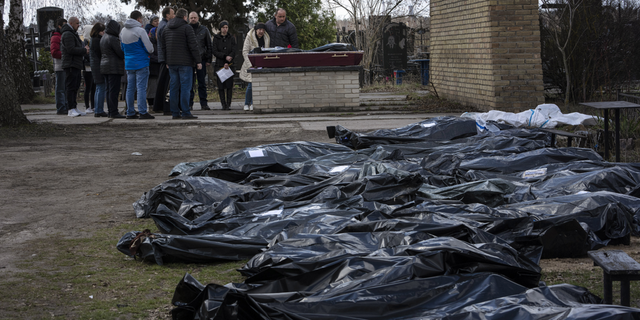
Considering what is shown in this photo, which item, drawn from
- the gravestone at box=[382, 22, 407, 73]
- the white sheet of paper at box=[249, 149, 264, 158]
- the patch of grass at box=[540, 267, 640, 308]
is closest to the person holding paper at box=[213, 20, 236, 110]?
the white sheet of paper at box=[249, 149, 264, 158]

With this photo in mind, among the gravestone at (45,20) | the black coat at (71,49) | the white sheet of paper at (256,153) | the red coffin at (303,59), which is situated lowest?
the white sheet of paper at (256,153)

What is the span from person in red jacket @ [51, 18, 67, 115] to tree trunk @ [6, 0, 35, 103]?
14.3ft

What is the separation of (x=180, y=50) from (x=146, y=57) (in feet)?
2.30

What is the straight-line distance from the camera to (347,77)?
13.2 meters

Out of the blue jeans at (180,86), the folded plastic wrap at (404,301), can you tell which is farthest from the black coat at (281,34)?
the folded plastic wrap at (404,301)

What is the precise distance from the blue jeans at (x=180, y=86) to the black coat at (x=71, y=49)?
2199 mm

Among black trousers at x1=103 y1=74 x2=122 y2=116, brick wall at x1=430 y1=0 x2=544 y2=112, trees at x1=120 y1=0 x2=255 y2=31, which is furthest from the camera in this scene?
trees at x1=120 y1=0 x2=255 y2=31

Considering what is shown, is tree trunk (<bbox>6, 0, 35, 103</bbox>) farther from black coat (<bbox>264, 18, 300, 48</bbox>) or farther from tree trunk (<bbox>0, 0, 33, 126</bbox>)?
black coat (<bbox>264, 18, 300, 48</bbox>)

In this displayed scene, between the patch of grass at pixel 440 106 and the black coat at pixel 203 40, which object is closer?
the patch of grass at pixel 440 106

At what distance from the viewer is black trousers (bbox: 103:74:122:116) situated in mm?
11672

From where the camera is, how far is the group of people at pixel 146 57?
11.2 meters

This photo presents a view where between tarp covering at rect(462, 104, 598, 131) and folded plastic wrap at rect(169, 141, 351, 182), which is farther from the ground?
tarp covering at rect(462, 104, 598, 131)

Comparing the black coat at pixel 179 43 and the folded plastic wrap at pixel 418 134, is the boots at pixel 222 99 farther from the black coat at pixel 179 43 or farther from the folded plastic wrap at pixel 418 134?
the folded plastic wrap at pixel 418 134

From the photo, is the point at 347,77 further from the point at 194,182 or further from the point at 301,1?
the point at 301,1
